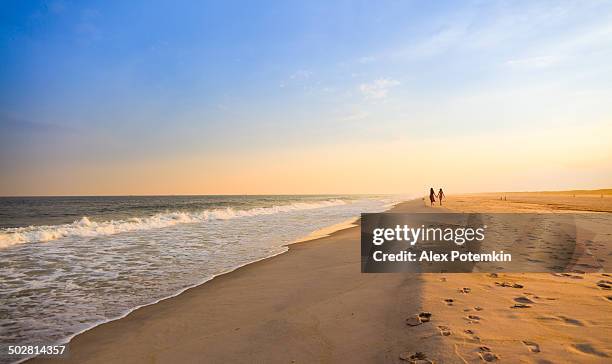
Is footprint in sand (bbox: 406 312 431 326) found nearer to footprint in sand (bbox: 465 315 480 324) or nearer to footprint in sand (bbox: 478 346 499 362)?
footprint in sand (bbox: 465 315 480 324)

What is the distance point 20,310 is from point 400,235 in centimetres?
1280

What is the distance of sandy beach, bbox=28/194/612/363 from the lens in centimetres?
360

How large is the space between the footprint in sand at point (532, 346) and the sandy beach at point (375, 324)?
2cm

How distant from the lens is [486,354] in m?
3.38

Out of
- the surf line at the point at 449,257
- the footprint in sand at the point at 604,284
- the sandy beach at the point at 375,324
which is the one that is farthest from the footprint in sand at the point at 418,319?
the surf line at the point at 449,257

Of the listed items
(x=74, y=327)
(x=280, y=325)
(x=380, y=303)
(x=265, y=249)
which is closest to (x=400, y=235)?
(x=265, y=249)

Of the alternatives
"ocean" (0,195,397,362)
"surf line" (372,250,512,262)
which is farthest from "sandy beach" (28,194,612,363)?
"surf line" (372,250,512,262)

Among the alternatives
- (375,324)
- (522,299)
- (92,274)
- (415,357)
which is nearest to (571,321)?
(522,299)

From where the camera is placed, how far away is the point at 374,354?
366 centimetres

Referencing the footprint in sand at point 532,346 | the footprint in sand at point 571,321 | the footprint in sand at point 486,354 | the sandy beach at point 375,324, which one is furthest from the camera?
the footprint in sand at point 571,321

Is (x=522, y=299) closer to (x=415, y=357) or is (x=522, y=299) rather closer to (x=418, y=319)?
(x=418, y=319)

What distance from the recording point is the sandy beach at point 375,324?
3.60m

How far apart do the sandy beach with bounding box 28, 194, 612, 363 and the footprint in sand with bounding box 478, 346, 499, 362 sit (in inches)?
0.7

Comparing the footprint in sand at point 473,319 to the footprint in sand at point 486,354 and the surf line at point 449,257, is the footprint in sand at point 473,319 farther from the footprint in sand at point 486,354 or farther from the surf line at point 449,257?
the surf line at point 449,257
